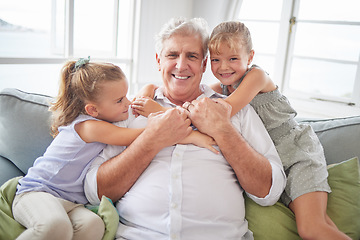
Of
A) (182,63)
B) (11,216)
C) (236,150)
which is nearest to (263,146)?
(236,150)

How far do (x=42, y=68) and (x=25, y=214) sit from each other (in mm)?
1996

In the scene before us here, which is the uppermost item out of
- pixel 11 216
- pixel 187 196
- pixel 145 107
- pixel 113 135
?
pixel 145 107

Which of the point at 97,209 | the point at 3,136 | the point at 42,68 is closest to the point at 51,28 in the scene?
the point at 42,68

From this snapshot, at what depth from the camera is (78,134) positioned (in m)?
1.53

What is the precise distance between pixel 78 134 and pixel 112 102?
21 centimetres

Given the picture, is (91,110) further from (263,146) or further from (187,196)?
(263,146)

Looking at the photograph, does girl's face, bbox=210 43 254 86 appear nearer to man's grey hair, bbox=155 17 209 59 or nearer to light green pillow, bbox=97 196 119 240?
man's grey hair, bbox=155 17 209 59

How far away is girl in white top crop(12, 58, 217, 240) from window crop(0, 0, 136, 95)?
4.40 feet

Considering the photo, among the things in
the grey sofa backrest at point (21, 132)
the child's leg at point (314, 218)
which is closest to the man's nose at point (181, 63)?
the grey sofa backrest at point (21, 132)

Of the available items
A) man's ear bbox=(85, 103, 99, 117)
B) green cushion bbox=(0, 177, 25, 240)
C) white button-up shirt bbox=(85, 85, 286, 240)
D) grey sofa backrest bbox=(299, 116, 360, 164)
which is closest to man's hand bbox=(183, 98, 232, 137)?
white button-up shirt bbox=(85, 85, 286, 240)

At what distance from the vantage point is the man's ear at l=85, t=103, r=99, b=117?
5.12 feet

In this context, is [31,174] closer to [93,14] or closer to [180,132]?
[180,132]

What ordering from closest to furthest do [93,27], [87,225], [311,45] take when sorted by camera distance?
[87,225] → [93,27] → [311,45]

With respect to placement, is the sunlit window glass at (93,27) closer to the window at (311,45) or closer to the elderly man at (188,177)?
the window at (311,45)
